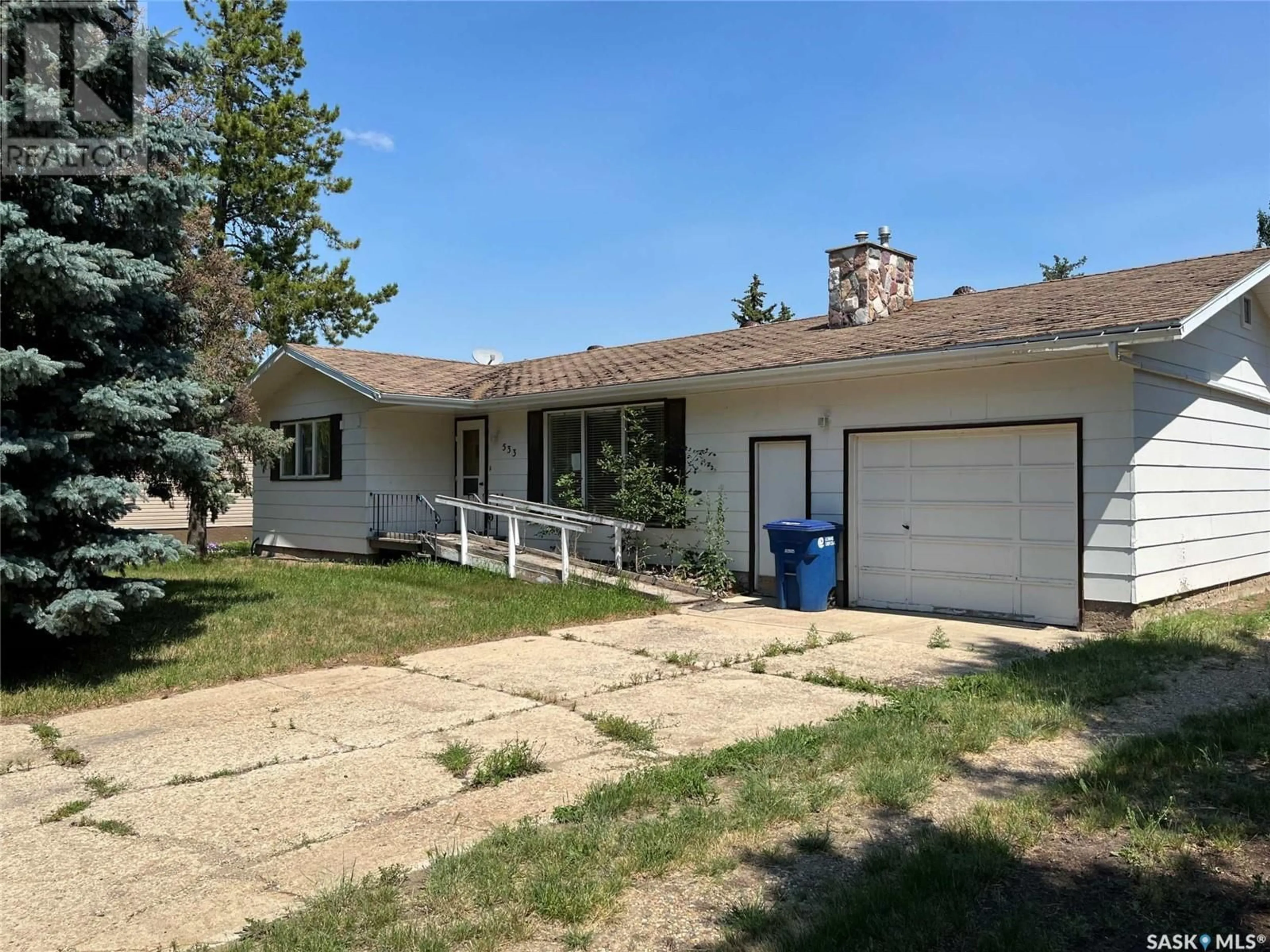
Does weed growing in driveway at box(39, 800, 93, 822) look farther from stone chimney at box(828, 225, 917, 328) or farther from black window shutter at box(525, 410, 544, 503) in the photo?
stone chimney at box(828, 225, 917, 328)

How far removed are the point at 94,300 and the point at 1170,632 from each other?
10.0m

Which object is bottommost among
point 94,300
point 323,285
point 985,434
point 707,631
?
point 707,631

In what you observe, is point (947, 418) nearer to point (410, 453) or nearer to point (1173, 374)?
point (1173, 374)

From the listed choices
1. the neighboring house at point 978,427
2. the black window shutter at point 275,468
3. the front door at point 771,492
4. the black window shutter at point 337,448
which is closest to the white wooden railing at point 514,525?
the neighboring house at point 978,427

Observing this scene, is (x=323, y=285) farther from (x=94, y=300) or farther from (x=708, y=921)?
(x=708, y=921)

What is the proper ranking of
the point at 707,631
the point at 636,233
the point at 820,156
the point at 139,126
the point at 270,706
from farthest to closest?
1. the point at 636,233
2. the point at 820,156
3. the point at 707,631
4. the point at 139,126
5. the point at 270,706

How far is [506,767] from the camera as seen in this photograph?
197 inches

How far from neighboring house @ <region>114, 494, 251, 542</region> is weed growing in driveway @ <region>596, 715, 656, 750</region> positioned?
18.6 metres

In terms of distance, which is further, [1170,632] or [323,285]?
[323,285]

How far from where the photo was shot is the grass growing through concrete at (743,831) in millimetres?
3211

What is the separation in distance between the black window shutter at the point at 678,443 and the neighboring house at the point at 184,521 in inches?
520

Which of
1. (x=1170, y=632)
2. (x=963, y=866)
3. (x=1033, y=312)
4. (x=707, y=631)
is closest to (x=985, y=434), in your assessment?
(x=1033, y=312)

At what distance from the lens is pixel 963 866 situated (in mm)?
3590

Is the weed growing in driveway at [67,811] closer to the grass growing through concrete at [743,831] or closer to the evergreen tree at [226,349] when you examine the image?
the grass growing through concrete at [743,831]
